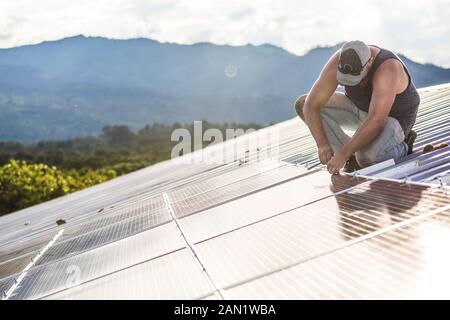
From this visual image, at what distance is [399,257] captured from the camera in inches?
110

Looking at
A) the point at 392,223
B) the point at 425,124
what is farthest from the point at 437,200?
the point at 425,124

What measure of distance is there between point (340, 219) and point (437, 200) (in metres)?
0.68

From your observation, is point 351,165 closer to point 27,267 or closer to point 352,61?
point 352,61

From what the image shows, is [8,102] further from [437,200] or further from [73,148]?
[437,200]

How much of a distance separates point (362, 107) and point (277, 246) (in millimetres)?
3211

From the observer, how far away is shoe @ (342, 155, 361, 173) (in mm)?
5930

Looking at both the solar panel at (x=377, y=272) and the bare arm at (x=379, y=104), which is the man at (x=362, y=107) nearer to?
the bare arm at (x=379, y=104)

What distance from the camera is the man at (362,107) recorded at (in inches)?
213

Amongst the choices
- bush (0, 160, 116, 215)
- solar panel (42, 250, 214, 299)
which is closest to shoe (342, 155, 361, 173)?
solar panel (42, 250, 214, 299)

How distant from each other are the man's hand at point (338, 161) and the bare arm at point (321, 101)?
51 cm

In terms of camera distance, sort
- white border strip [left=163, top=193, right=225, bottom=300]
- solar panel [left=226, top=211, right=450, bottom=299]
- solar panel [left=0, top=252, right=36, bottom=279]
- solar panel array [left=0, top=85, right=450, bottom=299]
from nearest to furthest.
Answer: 1. solar panel [left=226, top=211, right=450, bottom=299]
2. solar panel array [left=0, top=85, right=450, bottom=299]
3. white border strip [left=163, top=193, right=225, bottom=300]
4. solar panel [left=0, top=252, right=36, bottom=279]

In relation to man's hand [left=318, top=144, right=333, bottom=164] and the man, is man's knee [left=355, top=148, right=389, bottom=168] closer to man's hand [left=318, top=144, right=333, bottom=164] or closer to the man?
the man

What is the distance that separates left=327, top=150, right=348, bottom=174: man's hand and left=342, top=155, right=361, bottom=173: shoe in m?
0.29
